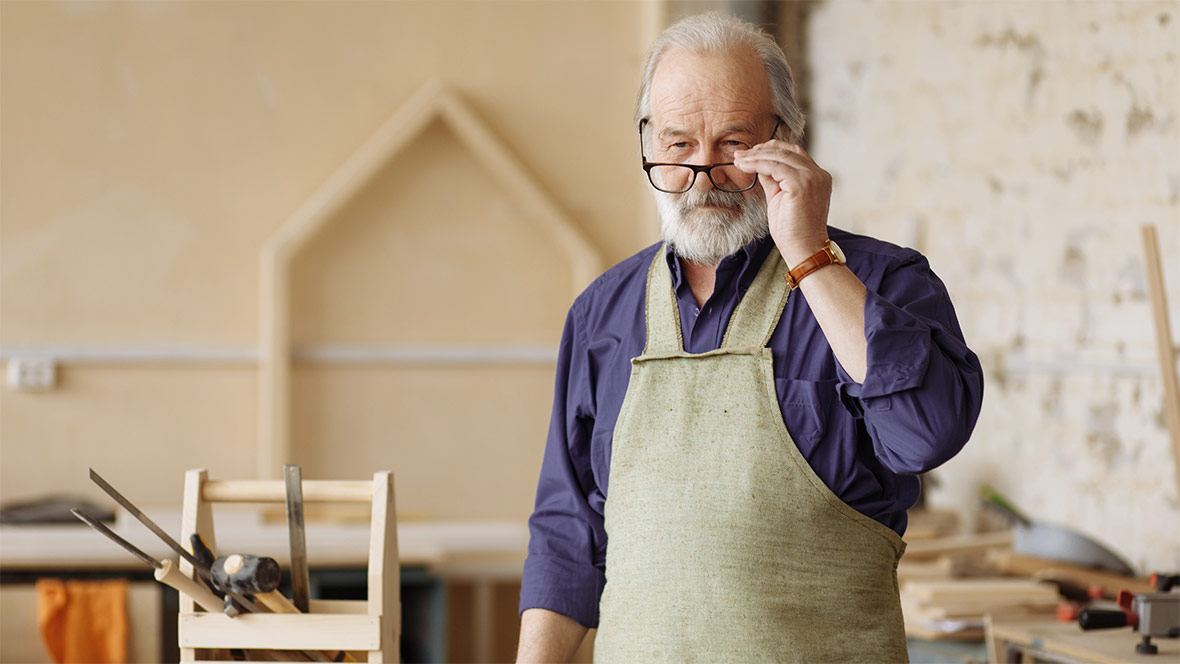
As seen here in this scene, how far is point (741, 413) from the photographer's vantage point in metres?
1.56

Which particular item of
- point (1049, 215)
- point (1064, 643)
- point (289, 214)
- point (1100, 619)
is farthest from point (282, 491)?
point (289, 214)

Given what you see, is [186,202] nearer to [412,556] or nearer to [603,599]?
[412,556]

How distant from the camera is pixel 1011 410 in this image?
11.4ft

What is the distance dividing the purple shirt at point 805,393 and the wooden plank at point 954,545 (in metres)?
1.74

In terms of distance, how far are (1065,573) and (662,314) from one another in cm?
167

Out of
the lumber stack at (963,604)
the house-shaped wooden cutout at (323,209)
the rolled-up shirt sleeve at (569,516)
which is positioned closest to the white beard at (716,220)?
the rolled-up shirt sleeve at (569,516)

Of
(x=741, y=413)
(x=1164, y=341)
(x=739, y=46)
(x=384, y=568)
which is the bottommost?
(x=384, y=568)

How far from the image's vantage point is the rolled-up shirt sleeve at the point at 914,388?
1337 mm

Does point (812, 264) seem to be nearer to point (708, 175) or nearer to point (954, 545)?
point (708, 175)

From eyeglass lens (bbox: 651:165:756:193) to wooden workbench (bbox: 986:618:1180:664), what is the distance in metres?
1.16

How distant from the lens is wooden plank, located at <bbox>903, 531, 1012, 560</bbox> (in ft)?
10.6

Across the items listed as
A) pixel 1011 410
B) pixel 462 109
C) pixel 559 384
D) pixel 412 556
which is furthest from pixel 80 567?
pixel 1011 410

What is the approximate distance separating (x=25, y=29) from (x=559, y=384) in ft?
11.8

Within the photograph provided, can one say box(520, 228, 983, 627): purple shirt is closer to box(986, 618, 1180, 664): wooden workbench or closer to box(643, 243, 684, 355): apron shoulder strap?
box(643, 243, 684, 355): apron shoulder strap
